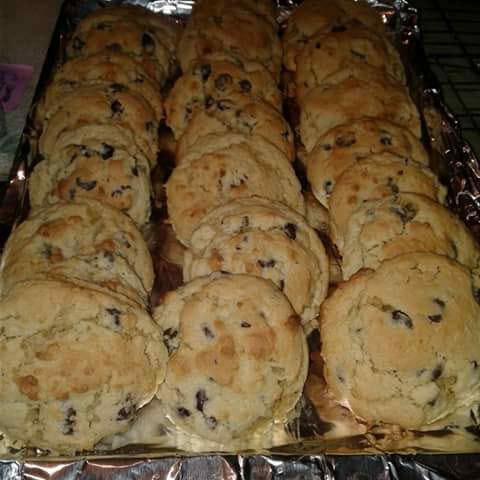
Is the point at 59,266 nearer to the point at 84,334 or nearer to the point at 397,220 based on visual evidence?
the point at 84,334

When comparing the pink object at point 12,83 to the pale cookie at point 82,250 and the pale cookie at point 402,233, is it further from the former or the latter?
the pale cookie at point 402,233

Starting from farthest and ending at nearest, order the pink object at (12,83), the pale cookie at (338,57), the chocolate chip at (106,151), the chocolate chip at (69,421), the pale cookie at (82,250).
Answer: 1. the pink object at (12,83)
2. the pale cookie at (338,57)
3. the chocolate chip at (106,151)
4. the pale cookie at (82,250)
5. the chocolate chip at (69,421)

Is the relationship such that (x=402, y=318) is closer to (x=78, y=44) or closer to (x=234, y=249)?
(x=234, y=249)

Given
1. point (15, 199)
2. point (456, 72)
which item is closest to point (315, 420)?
point (15, 199)

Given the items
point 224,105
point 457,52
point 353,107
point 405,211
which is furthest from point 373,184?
point 457,52

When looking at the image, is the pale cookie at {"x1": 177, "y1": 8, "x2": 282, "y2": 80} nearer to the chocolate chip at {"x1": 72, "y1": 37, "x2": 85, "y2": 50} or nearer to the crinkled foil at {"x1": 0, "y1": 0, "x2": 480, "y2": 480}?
the chocolate chip at {"x1": 72, "y1": 37, "x2": 85, "y2": 50}

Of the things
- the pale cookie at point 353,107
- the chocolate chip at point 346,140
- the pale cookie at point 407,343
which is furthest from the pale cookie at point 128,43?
the pale cookie at point 407,343
